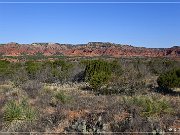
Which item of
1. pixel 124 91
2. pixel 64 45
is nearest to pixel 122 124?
pixel 124 91

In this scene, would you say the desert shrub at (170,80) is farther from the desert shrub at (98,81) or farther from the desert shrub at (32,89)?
the desert shrub at (32,89)

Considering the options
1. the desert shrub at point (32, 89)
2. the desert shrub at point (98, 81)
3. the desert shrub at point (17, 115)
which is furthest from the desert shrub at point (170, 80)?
the desert shrub at point (17, 115)

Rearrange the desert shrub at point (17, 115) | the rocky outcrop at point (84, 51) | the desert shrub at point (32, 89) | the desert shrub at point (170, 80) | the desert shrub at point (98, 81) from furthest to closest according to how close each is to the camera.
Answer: the rocky outcrop at point (84, 51), the desert shrub at point (98, 81), the desert shrub at point (170, 80), the desert shrub at point (32, 89), the desert shrub at point (17, 115)

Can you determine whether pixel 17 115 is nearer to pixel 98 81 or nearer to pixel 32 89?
pixel 32 89

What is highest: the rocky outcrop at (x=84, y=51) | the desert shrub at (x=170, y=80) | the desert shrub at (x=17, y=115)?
the rocky outcrop at (x=84, y=51)

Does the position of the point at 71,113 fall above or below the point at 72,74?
below

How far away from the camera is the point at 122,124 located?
12.1 meters

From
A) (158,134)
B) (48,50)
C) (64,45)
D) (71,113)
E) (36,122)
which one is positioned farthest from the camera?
(64,45)

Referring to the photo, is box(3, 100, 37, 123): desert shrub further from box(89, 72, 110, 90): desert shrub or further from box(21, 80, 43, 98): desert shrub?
box(89, 72, 110, 90): desert shrub

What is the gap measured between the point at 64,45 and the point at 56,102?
13856 cm

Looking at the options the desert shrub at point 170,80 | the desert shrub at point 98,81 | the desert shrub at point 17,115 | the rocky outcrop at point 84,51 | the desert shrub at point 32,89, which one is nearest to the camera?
the desert shrub at point 17,115

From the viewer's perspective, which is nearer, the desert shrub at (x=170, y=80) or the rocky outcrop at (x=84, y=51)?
the desert shrub at (x=170, y=80)

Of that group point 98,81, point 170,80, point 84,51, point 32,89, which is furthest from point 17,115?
point 84,51

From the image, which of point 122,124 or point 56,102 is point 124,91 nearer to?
point 56,102
